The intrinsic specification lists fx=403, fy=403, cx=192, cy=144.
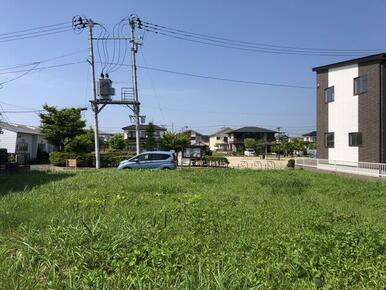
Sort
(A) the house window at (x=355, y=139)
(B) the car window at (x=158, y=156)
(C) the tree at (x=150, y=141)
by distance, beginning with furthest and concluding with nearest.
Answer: (C) the tree at (x=150, y=141), (B) the car window at (x=158, y=156), (A) the house window at (x=355, y=139)

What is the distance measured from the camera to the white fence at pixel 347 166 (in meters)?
18.0

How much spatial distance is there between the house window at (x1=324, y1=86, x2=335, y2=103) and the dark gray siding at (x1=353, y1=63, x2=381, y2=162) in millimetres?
2341

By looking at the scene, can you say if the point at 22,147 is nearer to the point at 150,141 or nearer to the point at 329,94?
the point at 150,141

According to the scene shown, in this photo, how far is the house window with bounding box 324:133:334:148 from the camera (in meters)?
24.5

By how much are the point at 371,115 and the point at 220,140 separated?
8118 centimetres

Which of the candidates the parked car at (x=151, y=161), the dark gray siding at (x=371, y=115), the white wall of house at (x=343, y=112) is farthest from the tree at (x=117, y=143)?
the dark gray siding at (x=371, y=115)

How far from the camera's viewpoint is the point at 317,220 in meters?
6.84

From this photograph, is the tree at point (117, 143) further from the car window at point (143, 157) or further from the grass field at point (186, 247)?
the grass field at point (186, 247)

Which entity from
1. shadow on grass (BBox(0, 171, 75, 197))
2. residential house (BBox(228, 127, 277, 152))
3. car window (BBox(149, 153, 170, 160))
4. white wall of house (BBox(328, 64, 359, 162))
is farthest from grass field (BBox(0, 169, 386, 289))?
residential house (BBox(228, 127, 277, 152))

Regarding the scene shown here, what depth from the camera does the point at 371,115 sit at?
21109mm

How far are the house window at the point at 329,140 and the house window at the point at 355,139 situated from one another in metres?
1.73

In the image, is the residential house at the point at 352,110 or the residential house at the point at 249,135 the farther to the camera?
the residential house at the point at 249,135

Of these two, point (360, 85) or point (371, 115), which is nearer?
point (371, 115)

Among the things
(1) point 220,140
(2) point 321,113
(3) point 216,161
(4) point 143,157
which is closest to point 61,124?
(3) point 216,161
